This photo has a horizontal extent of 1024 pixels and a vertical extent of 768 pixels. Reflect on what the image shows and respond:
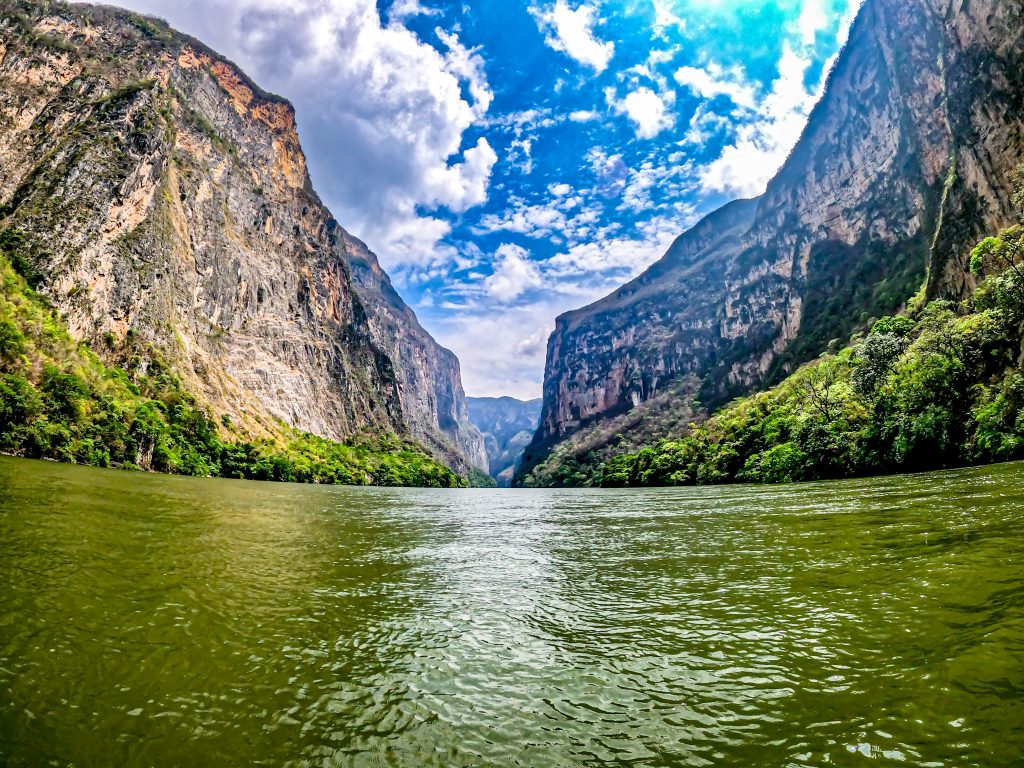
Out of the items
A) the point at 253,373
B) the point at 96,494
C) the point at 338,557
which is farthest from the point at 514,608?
the point at 253,373

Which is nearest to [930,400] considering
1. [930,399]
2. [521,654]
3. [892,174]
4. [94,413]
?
[930,399]

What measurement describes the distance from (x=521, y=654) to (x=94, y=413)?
71.9 meters

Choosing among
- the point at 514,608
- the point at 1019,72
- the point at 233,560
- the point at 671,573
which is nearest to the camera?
the point at 514,608

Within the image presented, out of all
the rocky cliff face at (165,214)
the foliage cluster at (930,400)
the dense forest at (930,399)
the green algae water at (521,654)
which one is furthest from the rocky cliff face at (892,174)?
the rocky cliff face at (165,214)

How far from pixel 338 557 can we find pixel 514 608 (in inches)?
314

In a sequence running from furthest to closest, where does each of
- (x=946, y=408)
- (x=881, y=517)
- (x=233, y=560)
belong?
(x=946, y=408), (x=881, y=517), (x=233, y=560)

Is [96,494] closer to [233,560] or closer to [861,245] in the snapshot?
[233,560]

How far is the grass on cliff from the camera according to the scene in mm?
49719

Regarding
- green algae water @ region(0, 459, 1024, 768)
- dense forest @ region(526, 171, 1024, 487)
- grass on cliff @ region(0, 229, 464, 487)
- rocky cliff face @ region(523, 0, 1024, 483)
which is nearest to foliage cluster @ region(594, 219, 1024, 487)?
dense forest @ region(526, 171, 1024, 487)

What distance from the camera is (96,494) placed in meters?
26.3

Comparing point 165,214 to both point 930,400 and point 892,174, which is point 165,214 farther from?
point 892,174

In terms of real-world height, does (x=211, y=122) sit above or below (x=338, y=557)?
above

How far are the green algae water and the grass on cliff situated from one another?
46078 millimetres

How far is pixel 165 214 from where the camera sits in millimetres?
108438
